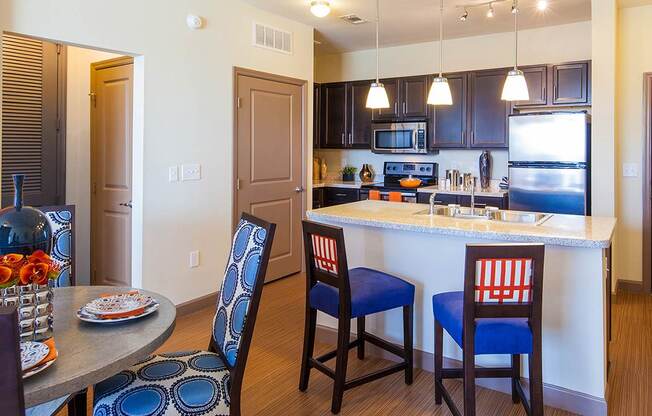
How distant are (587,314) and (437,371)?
32.0 inches

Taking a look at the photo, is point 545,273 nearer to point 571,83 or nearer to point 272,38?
point 571,83

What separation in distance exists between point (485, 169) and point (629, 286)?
185cm

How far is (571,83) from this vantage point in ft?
15.9

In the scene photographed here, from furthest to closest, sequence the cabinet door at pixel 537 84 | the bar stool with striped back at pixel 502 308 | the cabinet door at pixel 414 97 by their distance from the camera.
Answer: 1. the cabinet door at pixel 414 97
2. the cabinet door at pixel 537 84
3. the bar stool with striped back at pixel 502 308

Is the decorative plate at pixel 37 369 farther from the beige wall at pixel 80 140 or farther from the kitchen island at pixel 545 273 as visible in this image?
the beige wall at pixel 80 140

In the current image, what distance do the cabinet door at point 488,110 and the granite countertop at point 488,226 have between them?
7.61ft

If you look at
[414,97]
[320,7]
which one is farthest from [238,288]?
[414,97]

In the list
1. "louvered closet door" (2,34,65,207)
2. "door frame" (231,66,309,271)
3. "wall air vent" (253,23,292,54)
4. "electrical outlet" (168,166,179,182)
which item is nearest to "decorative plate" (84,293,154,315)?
"electrical outlet" (168,166,179,182)

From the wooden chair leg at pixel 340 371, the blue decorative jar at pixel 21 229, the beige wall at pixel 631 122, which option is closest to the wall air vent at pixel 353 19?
the beige wall at pixel 631 122

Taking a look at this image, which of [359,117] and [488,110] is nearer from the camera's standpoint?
[488,110]

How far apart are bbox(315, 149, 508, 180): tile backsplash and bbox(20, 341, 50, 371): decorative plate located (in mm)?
5109

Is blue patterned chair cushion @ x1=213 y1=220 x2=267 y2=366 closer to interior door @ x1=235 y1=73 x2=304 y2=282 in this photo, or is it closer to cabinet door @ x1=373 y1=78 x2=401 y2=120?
interior door @ x1=235 y1=73 x2=304 y2=282

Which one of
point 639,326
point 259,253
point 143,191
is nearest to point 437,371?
point 259,253

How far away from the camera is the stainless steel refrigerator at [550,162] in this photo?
441 cm
